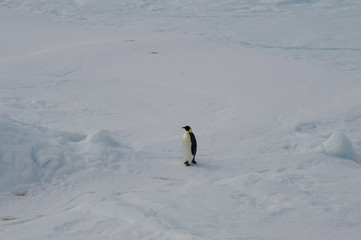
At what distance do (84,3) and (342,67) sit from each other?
849 centimetres

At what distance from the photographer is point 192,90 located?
7734mm

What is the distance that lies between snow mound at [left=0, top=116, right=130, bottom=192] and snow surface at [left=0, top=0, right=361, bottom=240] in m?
0.01

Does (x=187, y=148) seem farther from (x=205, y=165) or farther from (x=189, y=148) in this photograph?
(x=205, y=165)

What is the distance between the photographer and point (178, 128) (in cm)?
619

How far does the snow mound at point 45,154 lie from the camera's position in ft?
14.9

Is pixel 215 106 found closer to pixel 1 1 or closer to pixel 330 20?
pixel 330 20

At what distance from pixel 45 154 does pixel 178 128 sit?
74.3 inches

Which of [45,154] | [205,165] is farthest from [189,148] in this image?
[45,154]

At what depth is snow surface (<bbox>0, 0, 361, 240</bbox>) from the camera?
3.79 m

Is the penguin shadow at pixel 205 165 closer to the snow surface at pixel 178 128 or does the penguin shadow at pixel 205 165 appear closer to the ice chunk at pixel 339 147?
the snow surface at pixel 178 128

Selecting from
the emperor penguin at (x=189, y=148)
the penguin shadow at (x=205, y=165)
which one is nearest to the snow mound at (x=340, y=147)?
the penguin shadow at (x=205, y=165)

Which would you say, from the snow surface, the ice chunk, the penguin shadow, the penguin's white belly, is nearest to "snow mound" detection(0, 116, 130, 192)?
the snow surface

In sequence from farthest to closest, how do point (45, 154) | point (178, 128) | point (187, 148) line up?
point (178, 128) < point (187, 148) < point (45, 154)

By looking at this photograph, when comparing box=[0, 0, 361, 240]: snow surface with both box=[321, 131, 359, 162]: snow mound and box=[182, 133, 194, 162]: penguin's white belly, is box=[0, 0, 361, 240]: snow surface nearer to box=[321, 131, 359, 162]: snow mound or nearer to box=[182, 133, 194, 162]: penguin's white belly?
box=[321, 131, 359, 162]: snow mound
